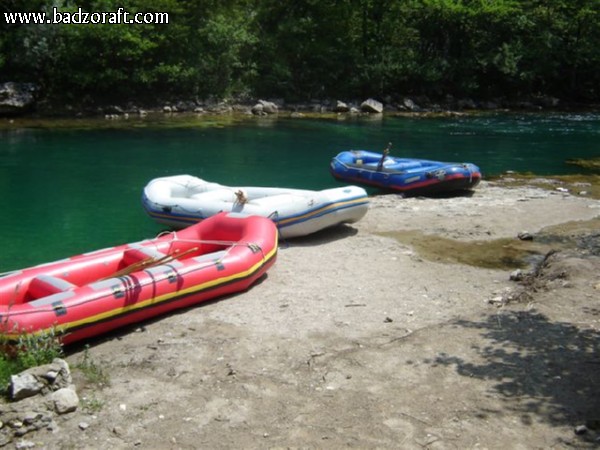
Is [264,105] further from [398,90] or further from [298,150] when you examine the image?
[298,150]

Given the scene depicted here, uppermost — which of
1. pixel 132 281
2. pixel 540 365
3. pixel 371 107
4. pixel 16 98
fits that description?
pixel 16 98

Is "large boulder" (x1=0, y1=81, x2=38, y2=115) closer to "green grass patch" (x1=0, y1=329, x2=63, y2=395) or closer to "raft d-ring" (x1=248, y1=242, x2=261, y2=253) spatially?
"raft d-ring" (x1=248, y1=242, x2=261, y2=253)

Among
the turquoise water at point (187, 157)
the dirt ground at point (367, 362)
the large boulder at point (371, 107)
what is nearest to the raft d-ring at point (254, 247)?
the dirt ground at point (367, 362)

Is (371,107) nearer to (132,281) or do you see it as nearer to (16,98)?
(16,98)

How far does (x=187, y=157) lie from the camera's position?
56.0ft

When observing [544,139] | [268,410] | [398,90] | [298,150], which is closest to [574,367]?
[268,410]

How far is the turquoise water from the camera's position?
10.9m

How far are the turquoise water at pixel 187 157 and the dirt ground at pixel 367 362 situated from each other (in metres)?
3.99

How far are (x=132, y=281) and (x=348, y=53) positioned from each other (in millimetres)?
25773

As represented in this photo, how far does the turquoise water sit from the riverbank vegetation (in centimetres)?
464

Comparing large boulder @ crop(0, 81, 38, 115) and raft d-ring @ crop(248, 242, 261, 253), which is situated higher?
large boulder @ crop(0, 81, 38, 115)

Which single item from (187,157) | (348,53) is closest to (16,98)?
(187,157)

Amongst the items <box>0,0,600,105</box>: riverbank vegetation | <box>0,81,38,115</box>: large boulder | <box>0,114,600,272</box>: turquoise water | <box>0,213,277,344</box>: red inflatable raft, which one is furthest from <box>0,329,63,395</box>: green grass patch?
<box>0,0,600,105</box>: riverbank vegetation

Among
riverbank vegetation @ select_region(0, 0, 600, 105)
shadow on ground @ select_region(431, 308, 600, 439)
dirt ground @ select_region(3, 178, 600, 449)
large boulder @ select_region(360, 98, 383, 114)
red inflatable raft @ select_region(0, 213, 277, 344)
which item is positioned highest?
riverbank vegetation @ select_region(0, 0, 600, 105)
